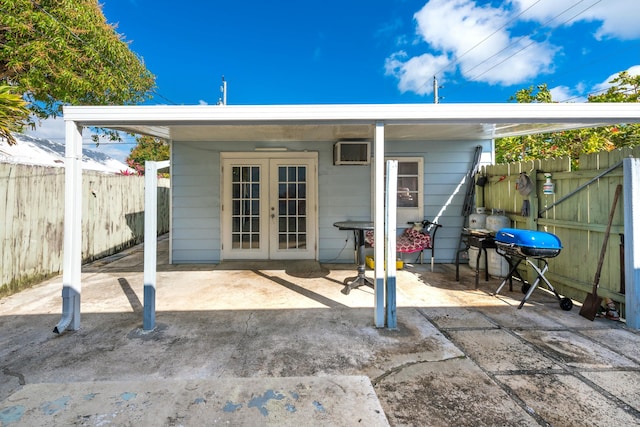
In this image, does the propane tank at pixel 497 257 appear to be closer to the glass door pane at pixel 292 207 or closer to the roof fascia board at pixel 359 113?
the roof fascia board at pixel 359 113

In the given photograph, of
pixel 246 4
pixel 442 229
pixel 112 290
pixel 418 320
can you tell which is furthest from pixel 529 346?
pixel 246 4

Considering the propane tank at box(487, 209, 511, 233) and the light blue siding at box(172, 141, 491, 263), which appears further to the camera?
the light blue siding at box(172, 141, 491, 263)

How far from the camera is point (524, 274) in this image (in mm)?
4340

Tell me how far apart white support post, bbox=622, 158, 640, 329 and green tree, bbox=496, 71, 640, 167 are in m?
3.85

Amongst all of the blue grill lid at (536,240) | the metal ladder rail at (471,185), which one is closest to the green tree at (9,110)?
A: the blue grill lid at (536,240)

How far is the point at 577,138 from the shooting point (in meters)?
7.00

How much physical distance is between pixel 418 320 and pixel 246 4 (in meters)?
10.1

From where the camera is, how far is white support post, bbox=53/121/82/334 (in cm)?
277

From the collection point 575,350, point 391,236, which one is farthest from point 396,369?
point 575,350

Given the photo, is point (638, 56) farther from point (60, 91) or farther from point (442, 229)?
point (60, 91)

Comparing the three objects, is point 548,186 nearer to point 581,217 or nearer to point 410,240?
point 581,217

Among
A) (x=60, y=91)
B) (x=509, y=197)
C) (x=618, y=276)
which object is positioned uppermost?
(x=60, y=91)

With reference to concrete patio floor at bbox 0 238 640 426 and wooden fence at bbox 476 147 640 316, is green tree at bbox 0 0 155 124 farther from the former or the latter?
wooden fence at bbox 476 147 640 316

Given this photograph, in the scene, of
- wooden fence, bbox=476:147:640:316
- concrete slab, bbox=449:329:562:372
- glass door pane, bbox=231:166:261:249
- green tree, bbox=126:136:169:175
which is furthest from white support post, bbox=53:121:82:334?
green tree, bbox=126:136:169:175
